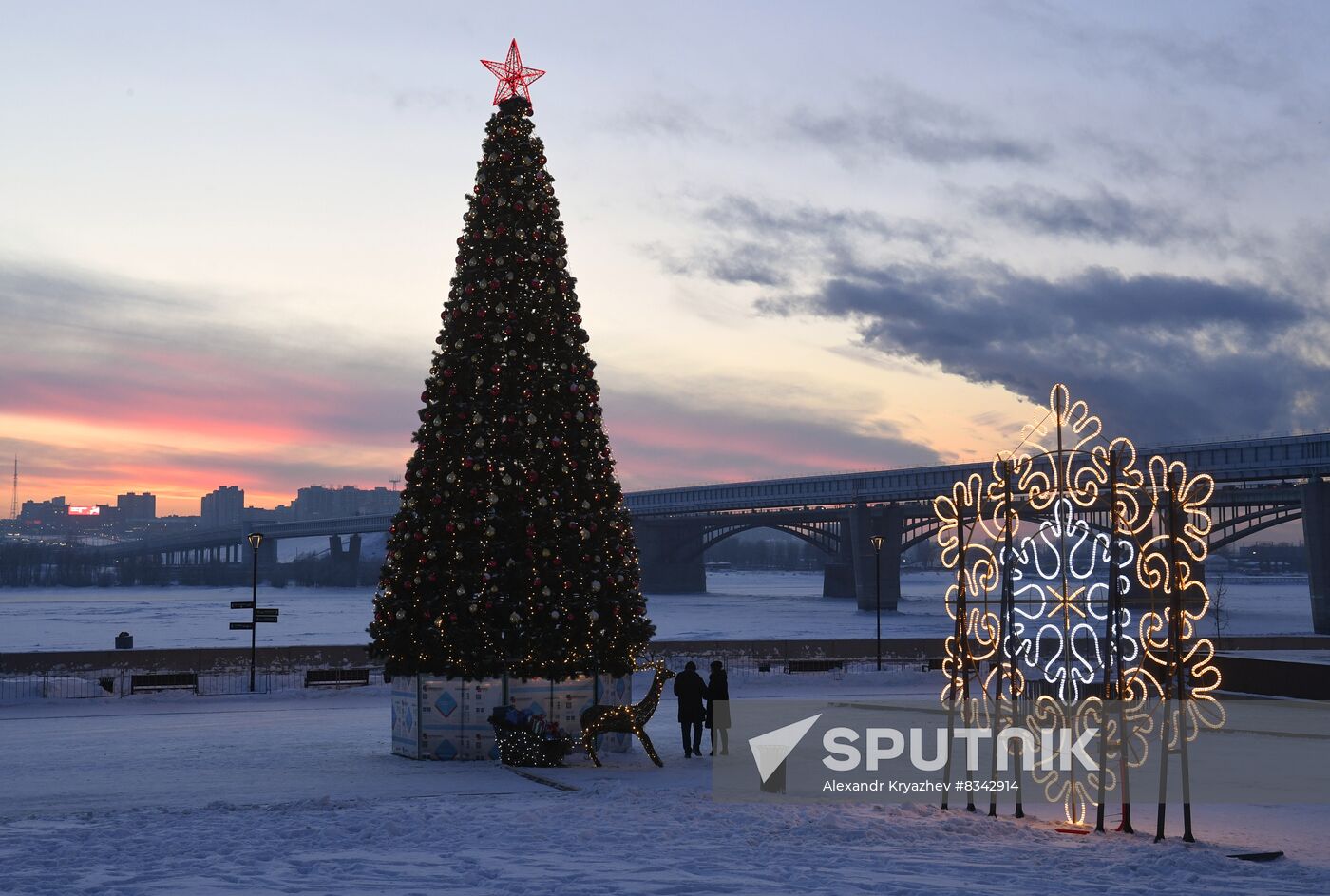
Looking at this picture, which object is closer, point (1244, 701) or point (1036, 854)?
point (1036, 854)

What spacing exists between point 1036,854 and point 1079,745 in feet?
15.0

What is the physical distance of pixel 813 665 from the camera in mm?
40469

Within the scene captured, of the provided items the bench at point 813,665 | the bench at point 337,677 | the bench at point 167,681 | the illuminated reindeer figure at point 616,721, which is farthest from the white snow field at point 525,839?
the bench at point 813,665

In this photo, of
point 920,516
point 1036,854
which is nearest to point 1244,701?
point 1036,854

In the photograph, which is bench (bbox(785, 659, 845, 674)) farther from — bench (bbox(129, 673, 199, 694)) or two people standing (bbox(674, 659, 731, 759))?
two people standing (bbox(674, 659, 731, 759))

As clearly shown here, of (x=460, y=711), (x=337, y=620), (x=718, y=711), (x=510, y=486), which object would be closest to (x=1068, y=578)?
(x=718, y=711)

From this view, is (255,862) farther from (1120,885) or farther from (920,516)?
(920,516)

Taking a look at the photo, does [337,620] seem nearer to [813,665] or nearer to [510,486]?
[813,665]

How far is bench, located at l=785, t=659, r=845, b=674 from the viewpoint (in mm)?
39656

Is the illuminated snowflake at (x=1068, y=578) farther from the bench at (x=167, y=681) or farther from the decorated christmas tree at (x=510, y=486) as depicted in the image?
the bench at (x=167, y=681)

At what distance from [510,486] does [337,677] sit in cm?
1652

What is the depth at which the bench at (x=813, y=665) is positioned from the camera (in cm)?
3966

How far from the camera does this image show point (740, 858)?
12.6 m

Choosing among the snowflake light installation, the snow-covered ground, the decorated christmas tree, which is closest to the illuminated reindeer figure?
the decorated christmas tree
